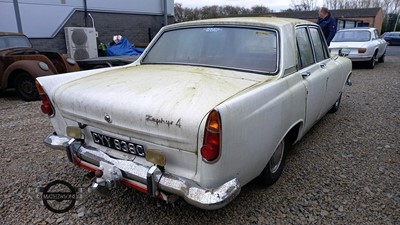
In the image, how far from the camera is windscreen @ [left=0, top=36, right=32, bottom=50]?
23.0 ft

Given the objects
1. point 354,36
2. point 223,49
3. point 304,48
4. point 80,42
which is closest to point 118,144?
point 223,49

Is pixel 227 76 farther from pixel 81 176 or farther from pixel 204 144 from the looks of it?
pixel 81 176

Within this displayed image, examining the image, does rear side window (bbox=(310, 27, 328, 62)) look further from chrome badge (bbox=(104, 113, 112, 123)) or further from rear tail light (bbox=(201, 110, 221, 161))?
chrome badge (bbox=(104, 113, 112, 123))

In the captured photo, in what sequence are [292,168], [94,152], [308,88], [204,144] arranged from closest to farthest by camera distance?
[204,144] < [94,152] < [308,88] < [292,168]

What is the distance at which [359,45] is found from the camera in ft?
35.8

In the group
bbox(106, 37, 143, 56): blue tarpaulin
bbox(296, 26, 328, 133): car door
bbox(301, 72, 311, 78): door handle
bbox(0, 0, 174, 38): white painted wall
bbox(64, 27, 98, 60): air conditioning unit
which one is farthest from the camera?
bbox(64, 27, 98, 60): air conditioning unit

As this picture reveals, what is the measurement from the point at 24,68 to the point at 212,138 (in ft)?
19.4

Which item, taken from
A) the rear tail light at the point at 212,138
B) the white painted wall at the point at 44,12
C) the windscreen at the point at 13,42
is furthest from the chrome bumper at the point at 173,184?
the white painted wall at the point at 44,12

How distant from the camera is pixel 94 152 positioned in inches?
95.3

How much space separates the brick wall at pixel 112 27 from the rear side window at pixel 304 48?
10139mm

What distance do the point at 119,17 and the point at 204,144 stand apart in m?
13.0

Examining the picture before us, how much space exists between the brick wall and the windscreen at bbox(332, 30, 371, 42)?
837cm

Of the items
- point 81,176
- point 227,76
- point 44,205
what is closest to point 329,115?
point 227,76

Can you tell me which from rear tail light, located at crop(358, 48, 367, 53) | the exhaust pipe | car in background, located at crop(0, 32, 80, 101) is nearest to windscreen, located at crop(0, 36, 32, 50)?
car in background, located at crop(0, 32, 80, 101)
